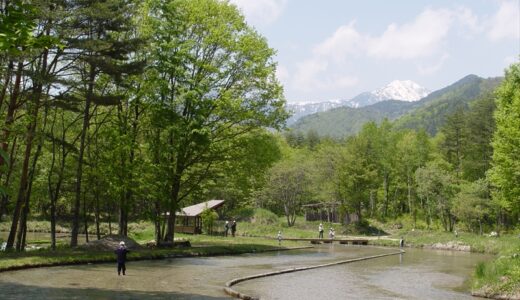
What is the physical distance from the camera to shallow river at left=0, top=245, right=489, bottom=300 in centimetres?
1617

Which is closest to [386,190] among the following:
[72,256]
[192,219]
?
[192,219]

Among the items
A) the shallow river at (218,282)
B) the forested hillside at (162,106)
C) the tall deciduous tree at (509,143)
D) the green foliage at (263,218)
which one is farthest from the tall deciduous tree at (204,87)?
the green foliage at (263,218)

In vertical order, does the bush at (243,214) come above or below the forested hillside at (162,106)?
below

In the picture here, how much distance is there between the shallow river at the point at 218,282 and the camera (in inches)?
637

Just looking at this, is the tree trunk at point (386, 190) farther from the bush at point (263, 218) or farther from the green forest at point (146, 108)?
the green forest at point (146, 108)

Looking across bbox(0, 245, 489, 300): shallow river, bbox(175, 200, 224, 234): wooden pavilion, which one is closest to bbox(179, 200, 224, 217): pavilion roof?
bbox(175, 200, 224, 234): wooden pavilion

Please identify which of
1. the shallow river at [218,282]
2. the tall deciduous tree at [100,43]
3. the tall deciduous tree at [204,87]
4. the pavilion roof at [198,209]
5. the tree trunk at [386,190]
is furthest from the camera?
the tree trunk at [386,190]

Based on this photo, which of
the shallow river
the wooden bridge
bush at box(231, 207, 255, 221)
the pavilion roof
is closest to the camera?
the shallow river

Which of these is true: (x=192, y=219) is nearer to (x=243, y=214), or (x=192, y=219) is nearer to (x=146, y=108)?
(x=243, y=214)

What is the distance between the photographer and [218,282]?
20.0 metres

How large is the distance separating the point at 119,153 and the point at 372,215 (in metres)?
64.5

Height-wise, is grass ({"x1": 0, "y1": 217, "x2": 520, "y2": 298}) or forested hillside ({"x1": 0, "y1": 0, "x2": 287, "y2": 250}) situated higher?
forested hillside ({"x1": 0, "y1": 0, "x2": 287, "y2": 250})

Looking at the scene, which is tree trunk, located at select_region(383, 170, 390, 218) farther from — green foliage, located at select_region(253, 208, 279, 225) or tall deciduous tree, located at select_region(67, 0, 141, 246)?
tall deciduous tree, located at select_region(67, 0, 141, 246)

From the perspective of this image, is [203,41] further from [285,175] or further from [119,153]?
[285,175]
